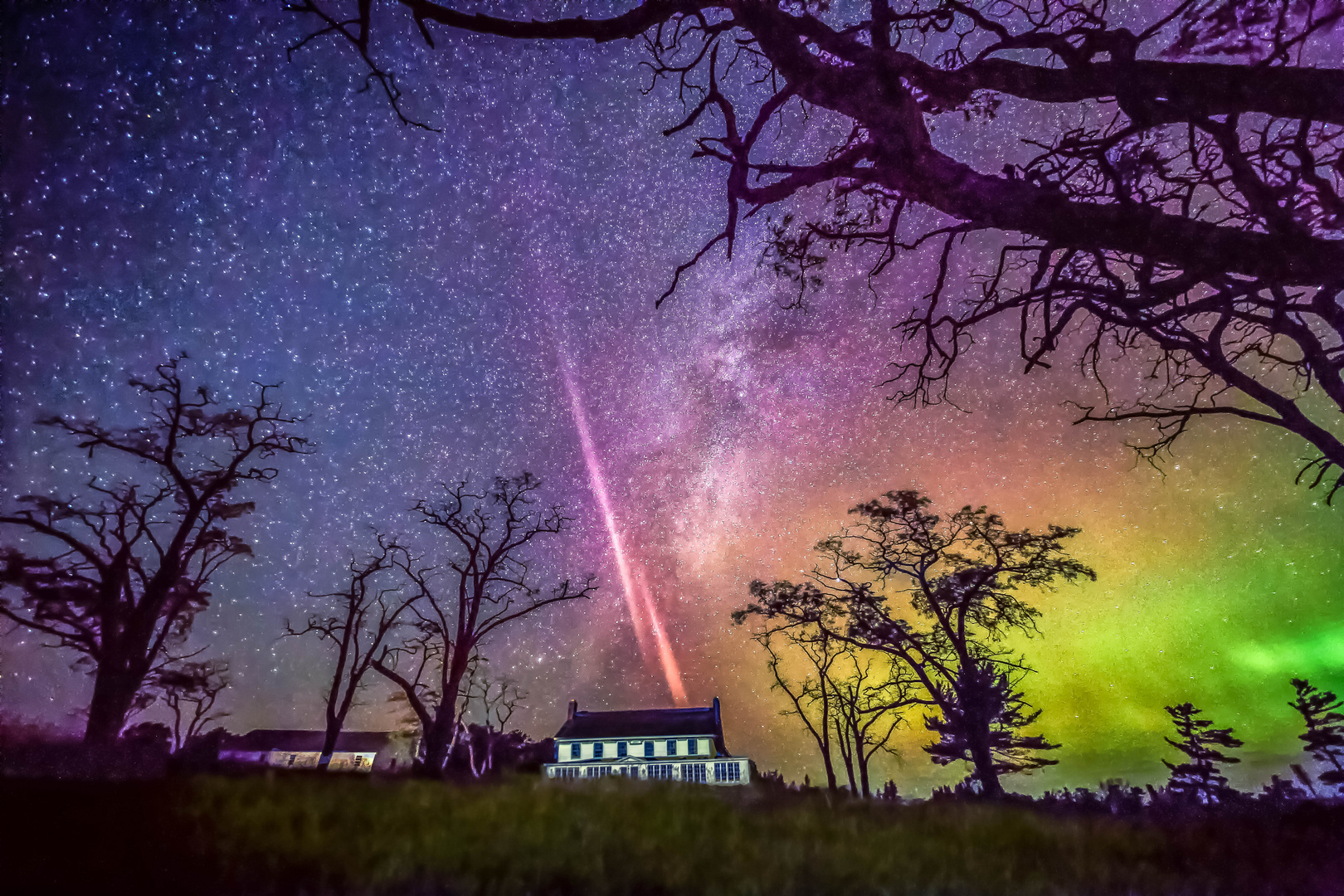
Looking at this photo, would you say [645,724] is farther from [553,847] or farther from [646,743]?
[553,847]

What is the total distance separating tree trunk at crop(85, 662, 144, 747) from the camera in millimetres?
9922

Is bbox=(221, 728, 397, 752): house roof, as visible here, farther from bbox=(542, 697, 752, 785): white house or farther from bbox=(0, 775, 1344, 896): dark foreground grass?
bbox=(0, 775, 1344, 896): dark foreground grass

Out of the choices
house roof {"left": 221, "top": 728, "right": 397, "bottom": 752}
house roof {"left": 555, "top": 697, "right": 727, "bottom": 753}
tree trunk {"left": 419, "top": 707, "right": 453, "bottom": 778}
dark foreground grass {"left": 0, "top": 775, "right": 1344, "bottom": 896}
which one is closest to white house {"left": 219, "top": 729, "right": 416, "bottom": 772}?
house roof {"left": 221, "top": 728, "right": 397, "bottom": 752}

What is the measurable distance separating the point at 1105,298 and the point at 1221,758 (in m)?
72.3

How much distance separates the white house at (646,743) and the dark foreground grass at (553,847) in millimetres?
39198

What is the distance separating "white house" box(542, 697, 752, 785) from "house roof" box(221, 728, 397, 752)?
2145 cm

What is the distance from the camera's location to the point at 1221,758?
4988cm

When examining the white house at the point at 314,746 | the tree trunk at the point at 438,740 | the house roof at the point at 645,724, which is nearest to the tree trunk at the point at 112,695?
the tree trunk at the point at 438,740

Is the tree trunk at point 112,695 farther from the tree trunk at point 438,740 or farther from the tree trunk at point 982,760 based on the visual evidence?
the tree trunk at point 982,760

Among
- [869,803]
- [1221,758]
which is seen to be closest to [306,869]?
[869,803]

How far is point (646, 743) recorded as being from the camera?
4550 cm

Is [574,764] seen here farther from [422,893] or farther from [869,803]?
[422,893]

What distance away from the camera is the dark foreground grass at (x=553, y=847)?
3.23 meters

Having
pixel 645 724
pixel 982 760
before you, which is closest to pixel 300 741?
pixel 645 724
